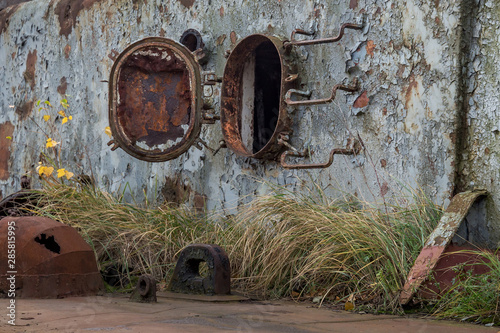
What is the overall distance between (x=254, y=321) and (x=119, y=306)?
0.69 m

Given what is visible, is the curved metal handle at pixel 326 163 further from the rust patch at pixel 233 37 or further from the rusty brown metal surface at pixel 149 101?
the rust patch at pixel 233 37

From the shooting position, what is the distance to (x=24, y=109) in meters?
6.88

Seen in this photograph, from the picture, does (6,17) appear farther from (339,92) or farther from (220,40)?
(339,92)

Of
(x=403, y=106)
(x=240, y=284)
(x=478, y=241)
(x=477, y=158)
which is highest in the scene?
(x=403, y=106)

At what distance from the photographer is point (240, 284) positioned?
3.96 metres

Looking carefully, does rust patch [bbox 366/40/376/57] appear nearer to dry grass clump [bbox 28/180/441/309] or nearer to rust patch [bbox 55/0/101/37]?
dry grass clump [bbox 28/180/441/309]

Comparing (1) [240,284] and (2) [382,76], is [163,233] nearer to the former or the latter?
(1) [240,284]

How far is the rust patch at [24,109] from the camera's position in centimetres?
681

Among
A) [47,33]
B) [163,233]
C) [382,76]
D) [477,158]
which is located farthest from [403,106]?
[47,33]

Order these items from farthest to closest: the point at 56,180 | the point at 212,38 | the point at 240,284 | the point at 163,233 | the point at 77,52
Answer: the point at 77,52 < the point at 56,180 < the point at 212,38 < the point at 163,233 < the point at 240,284

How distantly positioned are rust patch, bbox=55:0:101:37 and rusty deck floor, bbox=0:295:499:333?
3.67 m

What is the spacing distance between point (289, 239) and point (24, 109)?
13.1 ft

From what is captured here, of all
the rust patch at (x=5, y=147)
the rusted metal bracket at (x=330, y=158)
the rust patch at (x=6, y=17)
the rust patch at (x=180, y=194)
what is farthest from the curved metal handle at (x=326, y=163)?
the rust patch at (x=6, y=17)

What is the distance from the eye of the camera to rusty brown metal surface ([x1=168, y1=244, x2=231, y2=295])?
364 centimetres
